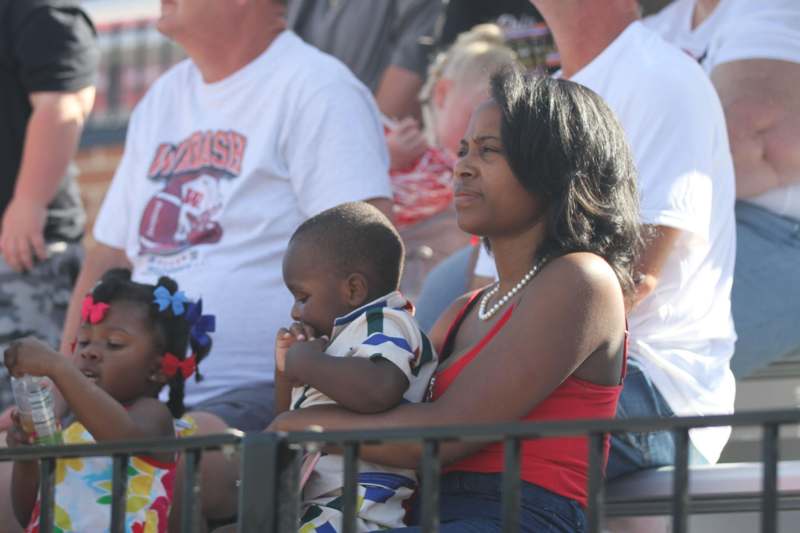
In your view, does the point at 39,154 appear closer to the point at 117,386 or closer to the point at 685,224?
the point at 117,386

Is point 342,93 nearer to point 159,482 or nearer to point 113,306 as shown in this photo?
point 113,306

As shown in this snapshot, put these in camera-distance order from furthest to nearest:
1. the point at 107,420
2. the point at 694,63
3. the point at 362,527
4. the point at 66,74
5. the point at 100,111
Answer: the point at 100,111 → the point at 66,74 → the point at 694,63 → the point at 107,420 → the point at 362,527

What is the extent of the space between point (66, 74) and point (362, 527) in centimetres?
255

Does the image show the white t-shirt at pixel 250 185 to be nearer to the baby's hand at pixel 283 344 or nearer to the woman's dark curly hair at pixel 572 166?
the baby's hand at pixel 283 344

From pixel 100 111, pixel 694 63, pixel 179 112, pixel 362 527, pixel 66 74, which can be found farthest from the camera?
pixel 100 111

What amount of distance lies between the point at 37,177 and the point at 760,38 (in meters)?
2.41

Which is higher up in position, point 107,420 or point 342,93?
point 342,93

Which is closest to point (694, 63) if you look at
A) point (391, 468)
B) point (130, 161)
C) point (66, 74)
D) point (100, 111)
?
point (391, 468)

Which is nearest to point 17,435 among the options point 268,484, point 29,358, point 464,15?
point 29,358

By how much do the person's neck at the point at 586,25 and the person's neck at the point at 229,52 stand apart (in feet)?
3.32

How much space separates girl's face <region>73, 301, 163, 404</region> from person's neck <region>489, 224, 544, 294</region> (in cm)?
100

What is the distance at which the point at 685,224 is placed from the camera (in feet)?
10.3

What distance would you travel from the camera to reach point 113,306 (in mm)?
3436

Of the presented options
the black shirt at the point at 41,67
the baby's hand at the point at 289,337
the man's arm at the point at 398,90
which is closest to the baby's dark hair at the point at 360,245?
the baby's hand at the point at 289,337
